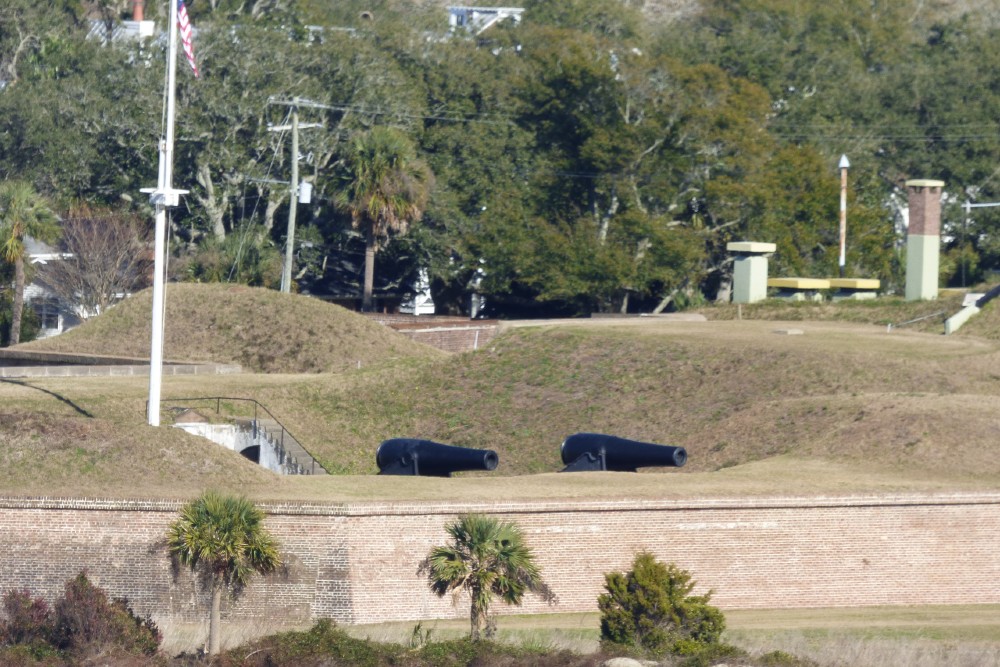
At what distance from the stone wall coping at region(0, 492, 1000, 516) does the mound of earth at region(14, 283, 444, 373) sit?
20.7m

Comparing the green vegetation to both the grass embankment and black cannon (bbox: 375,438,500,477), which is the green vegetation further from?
black cannon (bbox: 375,438,500,477)

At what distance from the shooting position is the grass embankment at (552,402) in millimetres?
29156

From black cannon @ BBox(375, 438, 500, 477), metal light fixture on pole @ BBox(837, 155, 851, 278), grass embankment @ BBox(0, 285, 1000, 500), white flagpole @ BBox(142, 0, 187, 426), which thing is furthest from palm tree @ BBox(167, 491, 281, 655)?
metal light fixture on pole @ BBox(837, 155, 851, 278)

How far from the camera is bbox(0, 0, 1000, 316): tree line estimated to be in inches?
2527

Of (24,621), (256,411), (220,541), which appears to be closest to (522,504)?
(220,541)

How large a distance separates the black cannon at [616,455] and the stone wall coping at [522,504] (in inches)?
179

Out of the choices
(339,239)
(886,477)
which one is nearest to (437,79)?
(339,239)

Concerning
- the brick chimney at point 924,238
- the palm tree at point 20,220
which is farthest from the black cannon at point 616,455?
the palm tree at point 20,220

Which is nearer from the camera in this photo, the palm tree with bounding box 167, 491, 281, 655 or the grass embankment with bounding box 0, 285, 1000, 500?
the palm tree with bounding box 167, 491, 281, 655

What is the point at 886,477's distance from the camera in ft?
103

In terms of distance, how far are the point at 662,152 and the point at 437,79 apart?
511 inches

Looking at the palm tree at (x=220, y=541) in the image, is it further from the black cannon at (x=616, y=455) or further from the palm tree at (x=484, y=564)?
the black cannon at (x=616, y=455)

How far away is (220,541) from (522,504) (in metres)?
5.05

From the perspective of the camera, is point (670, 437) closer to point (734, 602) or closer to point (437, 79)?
point (734, 602)
